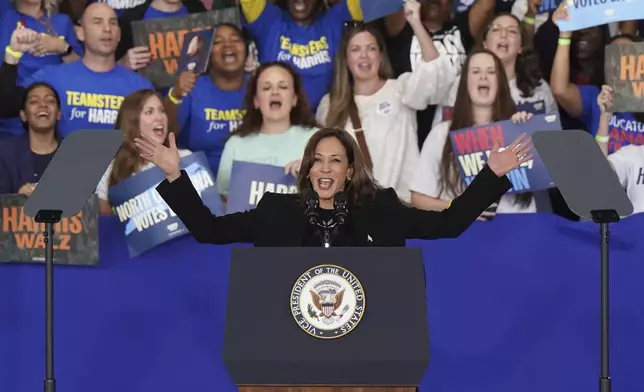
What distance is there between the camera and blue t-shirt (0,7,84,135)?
5.93 meters

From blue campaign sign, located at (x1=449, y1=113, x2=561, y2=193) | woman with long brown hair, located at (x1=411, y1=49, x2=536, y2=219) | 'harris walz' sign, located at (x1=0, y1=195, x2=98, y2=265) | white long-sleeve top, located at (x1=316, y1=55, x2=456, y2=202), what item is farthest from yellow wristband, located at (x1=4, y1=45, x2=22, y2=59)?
blue campaign sign, located at (x1=449, y1=113, x2=561, y2=193)

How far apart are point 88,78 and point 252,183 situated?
1196mm

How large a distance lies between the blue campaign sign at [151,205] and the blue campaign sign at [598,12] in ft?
6.16

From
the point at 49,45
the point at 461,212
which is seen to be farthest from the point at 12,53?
the point at 461,212

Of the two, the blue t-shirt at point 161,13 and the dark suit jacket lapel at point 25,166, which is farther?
the blue t-shirt at point 161,13

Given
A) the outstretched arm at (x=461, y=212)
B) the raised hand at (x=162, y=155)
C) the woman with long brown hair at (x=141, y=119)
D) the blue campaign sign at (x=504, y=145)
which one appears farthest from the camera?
the woman with long brown hair at (x=141, y=119)

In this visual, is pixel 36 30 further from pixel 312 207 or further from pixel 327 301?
pixel 327 301

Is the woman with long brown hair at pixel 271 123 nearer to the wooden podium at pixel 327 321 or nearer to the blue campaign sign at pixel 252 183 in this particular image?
the blue campaign sign at pixel 252 183

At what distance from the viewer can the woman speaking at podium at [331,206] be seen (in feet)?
12.0

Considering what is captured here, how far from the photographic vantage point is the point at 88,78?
5.82 meters

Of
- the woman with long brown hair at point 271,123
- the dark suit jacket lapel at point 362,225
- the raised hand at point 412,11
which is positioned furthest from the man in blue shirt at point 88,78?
the dark suit jacket lapel at point 362,225

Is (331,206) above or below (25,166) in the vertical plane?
below

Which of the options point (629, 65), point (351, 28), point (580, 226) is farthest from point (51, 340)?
point (629, 65)

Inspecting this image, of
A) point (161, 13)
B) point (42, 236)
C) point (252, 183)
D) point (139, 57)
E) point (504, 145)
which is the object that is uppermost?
point (161, 13)
